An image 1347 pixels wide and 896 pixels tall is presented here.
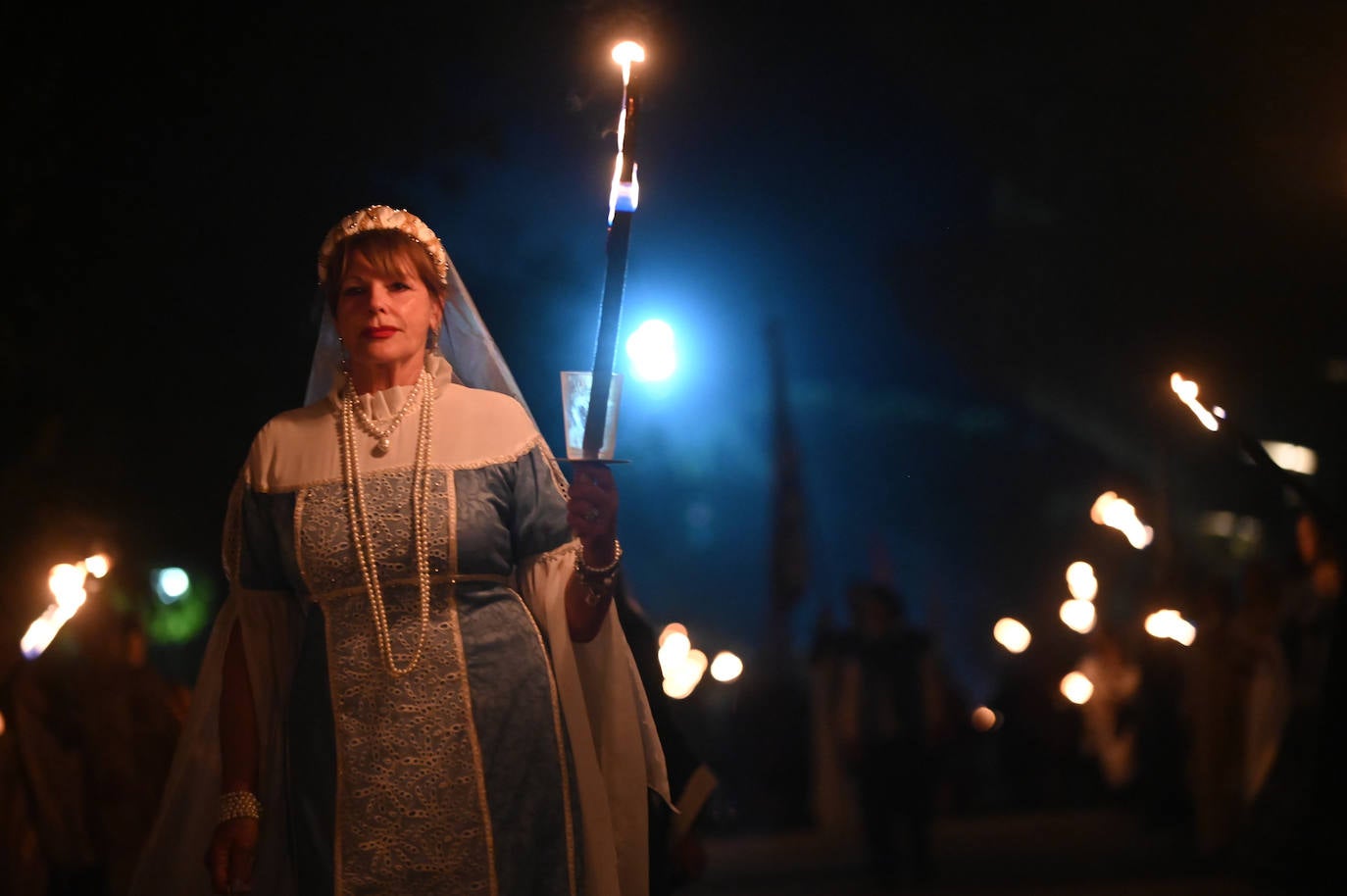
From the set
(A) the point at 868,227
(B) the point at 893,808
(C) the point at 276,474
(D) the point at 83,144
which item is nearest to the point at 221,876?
(C) the point at 276,474

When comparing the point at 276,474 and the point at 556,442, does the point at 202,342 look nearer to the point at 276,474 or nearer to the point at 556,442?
the point at 556,442

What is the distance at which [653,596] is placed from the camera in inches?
813

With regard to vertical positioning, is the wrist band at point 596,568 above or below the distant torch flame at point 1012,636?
below

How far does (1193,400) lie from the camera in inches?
111

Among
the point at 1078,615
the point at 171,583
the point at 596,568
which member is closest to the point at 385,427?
the point at 596,568

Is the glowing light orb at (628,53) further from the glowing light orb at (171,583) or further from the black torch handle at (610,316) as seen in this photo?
the glowing light orb at (171,583)

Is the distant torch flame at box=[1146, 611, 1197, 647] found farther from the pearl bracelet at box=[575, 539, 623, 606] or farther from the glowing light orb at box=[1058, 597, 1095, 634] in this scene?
the pearl bracelet at box=[575, 539, 623, 606]

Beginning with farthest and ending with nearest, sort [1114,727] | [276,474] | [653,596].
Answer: [653,596]
[1114,727]
[276,474]

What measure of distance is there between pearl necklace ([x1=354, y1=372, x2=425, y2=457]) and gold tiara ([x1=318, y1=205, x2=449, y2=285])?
24cm

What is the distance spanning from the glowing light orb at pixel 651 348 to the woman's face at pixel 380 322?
1286mm

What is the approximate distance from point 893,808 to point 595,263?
4.27m

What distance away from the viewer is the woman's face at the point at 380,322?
2.29 m

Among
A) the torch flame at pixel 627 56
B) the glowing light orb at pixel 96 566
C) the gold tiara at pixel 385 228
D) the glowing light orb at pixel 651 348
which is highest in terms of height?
the torch flame at pixel 627 56

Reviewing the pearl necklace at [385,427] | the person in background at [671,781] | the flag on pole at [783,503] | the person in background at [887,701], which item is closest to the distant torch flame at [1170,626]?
the person in background at [887,701]
